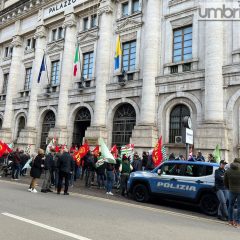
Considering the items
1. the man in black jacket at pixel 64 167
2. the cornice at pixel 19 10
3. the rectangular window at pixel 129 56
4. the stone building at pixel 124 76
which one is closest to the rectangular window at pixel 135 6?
the stone building at pixel 124 76

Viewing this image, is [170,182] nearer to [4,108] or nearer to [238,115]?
[238,115]

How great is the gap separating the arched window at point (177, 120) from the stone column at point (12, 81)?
18.9m

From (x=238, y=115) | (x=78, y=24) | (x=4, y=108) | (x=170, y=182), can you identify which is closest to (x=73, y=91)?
(x=78, y=24)

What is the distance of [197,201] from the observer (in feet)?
36.2

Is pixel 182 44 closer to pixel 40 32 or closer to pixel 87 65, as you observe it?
pixel 87 65

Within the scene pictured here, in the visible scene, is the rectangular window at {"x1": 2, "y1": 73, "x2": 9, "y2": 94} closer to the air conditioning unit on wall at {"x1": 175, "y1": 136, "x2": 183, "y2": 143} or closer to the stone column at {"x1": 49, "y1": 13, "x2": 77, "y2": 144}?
the stone column at {"x1": 49, "y1": 13, "x2": 77, "y2": 144}

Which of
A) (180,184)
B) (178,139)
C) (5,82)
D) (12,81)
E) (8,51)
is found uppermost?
(8,51)

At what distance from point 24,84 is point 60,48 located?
6729 millimetres

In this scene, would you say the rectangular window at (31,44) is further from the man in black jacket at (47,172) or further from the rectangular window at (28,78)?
the man in black jacket at (47,172)

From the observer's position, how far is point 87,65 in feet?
88.0

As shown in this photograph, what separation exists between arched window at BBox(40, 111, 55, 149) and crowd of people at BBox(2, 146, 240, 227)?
8604mm

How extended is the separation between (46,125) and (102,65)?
8.86 m

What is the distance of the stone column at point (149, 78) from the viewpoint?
20266mm

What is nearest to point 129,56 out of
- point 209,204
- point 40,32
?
point 40,32
